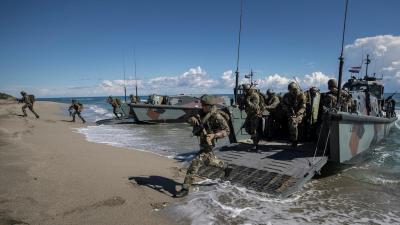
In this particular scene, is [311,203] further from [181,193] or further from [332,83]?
[332,83]

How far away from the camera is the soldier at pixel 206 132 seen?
595cm

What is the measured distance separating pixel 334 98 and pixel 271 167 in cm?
283

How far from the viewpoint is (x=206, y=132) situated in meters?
6.03

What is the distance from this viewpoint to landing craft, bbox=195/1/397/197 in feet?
22.3

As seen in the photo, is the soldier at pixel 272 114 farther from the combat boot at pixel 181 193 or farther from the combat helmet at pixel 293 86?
the combat boot at pixel 181 193

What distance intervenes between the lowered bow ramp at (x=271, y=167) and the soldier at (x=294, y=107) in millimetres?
501

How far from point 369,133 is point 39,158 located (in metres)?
8.89

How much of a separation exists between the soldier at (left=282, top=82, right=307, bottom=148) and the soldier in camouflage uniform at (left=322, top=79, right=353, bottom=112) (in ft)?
2.66

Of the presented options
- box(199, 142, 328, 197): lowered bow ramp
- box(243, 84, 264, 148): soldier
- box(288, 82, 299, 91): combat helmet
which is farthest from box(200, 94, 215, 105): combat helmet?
box(288, 82, 299, 91): combat helmet

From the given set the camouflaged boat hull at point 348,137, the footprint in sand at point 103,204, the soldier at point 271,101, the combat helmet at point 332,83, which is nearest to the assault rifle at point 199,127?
the footprint in sand at point 103,204

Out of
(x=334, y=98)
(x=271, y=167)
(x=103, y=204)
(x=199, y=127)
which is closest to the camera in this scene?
(x=103, y=204)

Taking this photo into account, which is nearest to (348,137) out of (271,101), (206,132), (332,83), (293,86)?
(293,86)

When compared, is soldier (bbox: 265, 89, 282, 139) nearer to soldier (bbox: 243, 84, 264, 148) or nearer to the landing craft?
the landing craft

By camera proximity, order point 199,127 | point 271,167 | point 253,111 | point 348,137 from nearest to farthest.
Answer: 1. point 199,127
2. point 271,167
3. point 348,137
4. point 253,111
